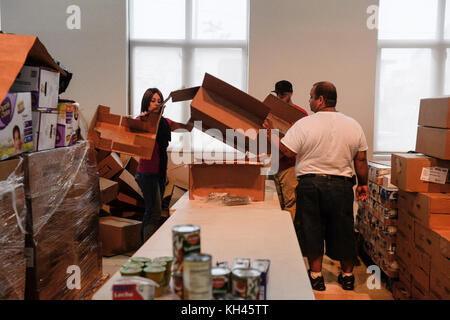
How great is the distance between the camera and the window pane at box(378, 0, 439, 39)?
16.4ft

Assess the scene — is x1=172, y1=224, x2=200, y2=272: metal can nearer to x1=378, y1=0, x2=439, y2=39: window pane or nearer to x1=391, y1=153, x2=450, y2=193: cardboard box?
x1=391, y1=153, x2=450, y2=193: cardboard box

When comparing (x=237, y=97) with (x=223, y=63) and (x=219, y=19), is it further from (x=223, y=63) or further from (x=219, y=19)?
(x=219, y=19)

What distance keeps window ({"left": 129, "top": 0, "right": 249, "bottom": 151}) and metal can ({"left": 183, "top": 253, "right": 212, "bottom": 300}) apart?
13.5ft

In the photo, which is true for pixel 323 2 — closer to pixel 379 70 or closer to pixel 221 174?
pixel 379 70

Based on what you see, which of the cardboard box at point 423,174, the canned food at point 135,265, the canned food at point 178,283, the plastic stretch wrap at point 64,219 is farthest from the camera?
the cardboard box at point 423,174

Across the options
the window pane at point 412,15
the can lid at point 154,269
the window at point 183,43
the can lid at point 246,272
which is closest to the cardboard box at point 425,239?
the can lid at point 246,272

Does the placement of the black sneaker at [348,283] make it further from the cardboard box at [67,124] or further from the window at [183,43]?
the window at [183,43]

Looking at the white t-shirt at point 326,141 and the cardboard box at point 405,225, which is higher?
the white t-shirt at point 326,141

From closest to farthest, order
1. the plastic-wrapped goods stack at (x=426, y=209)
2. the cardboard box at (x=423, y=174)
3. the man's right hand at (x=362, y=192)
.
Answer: the plastic-wrapped goods stack at (x=426, y=209) → the cardboard box at (x=423, y=174) → the man's right hand at (x=362, y=192)

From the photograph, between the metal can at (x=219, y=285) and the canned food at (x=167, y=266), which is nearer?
the metal can at (x=219, y=285)

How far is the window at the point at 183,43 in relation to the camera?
5.08 m

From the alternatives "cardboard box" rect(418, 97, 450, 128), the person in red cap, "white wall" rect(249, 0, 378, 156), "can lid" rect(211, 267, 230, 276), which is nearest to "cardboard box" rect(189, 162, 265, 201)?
the person in red cap

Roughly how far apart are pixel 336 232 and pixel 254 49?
8.72 ft

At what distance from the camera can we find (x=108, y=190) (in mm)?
3930
